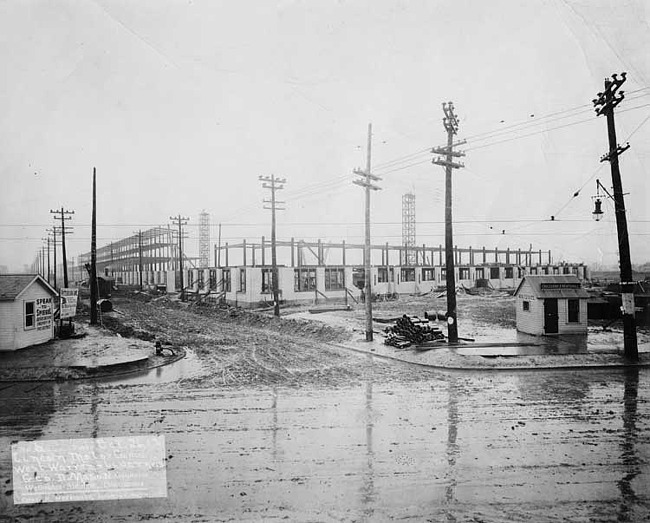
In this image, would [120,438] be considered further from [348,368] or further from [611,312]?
[611,312]

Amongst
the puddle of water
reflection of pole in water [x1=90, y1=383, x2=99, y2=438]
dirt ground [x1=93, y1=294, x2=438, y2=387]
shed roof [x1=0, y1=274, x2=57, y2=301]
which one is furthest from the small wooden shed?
shed roof [x1=0, y1=274, x2=57, y2=301]

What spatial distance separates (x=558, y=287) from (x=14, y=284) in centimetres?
2415

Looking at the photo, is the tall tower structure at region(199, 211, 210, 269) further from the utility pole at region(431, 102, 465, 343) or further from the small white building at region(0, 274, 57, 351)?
the utility pole at region(431, 102, 465, 343)

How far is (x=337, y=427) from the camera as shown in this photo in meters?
7.80

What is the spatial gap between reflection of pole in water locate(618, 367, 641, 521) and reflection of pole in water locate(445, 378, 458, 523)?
1872 millimetres

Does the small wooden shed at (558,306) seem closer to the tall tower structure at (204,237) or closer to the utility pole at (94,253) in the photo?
the utility pole at (94,253)

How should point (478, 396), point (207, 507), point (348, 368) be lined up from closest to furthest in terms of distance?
point (207, 507) < point (478, 396) < point (348, 368)

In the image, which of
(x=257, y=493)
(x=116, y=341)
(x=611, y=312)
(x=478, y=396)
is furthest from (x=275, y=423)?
(x=611, y=312)

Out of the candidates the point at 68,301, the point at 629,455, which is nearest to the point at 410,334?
the point at 629,455

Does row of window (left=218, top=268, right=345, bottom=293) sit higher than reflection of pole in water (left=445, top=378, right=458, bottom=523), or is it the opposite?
row of window (left=218, top=268, right=345, bottom=293)

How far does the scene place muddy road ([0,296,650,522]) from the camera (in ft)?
16.8

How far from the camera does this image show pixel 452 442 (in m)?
7.09

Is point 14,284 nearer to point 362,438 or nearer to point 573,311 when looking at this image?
point 362,438

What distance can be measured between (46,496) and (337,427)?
4526mm
